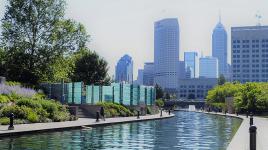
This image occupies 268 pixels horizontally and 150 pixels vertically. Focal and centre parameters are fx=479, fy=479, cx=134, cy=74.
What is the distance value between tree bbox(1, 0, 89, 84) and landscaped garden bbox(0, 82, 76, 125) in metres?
17.5

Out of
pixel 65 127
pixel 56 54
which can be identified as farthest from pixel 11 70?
pixel 65 127

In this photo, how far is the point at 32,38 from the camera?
64.1 m

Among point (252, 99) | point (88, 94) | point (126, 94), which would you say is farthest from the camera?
point (252, 99)

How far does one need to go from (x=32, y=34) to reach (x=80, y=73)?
35092 millimetres

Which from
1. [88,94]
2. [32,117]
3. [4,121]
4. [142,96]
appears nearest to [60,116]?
[32,117]

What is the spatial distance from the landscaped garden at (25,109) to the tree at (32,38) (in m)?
17.5

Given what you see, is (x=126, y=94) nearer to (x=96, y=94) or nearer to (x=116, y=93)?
(x=116, y=93)

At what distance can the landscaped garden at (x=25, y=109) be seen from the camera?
3562 centimetres

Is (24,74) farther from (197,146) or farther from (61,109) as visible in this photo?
(197,146)

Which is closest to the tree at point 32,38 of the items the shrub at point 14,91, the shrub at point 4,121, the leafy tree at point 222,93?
the shrub at point 14,91

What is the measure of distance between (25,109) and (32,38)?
28.5 metres

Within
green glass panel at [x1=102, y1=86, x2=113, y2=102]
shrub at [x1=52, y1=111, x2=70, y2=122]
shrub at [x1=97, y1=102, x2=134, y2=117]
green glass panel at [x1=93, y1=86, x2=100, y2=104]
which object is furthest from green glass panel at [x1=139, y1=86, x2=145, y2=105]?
shrub at [x1=52, y1=111, x2=70, y2=122]

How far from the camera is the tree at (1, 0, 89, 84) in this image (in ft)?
209

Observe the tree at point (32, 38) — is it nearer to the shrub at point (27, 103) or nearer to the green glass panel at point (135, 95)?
the green glass panel at point (135, 95)
